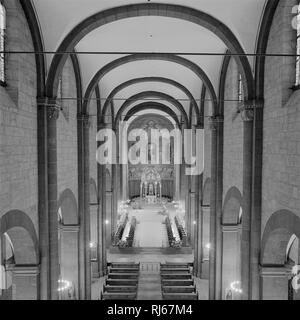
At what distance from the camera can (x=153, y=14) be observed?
11.1 metres

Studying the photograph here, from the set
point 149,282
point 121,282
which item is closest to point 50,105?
point 121,282

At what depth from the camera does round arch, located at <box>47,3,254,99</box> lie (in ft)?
36.1

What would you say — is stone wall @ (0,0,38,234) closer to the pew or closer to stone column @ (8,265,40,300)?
stone column @ (8,265,40,300)

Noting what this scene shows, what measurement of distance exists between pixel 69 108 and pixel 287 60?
9.03 meters

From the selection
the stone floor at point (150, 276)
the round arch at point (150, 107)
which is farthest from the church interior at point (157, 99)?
the round arch at point (150, 107)

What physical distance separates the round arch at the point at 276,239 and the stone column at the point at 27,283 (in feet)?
23.0

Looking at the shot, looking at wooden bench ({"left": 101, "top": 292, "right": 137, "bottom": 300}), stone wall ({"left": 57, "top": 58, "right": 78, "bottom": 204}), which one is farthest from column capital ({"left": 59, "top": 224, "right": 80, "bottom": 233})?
wooden bench ({"left": 101, "top": 292, "right": 137, "bottom": 300})

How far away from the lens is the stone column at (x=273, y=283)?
10508 millimetres

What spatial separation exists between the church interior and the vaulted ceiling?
4 centimetres

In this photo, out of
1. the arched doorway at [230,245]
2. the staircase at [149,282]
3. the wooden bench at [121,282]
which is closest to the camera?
the arched doorway at [230,245]

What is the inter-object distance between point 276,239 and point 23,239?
745 cm

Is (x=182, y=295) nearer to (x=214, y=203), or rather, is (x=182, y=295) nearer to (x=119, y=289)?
(x=119, y=289)

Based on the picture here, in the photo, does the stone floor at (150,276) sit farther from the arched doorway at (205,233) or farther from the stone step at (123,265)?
the arched doorway at (205,233)
